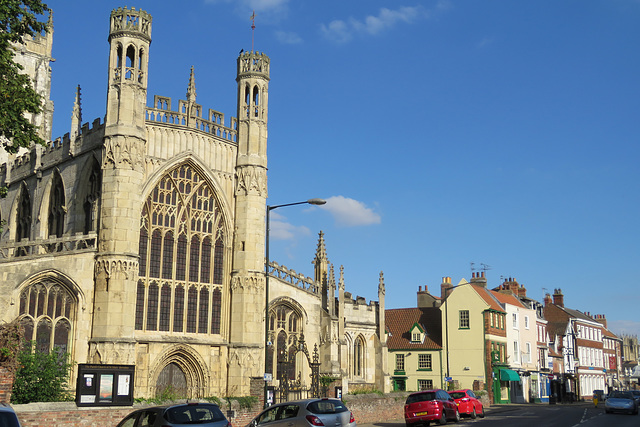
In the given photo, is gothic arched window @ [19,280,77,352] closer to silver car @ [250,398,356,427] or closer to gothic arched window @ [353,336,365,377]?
silver car @ [250,398,356,427]

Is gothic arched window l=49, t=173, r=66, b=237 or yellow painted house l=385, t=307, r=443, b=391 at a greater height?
gothic arched window l=49, t=173, r=66, b=237

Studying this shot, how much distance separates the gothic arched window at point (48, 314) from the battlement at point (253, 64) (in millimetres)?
14439

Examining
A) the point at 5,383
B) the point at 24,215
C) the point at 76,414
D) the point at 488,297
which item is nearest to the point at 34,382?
the point at 76,414

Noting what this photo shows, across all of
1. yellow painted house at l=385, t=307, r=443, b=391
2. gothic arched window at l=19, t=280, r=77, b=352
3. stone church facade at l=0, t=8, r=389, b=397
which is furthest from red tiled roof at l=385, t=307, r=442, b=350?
gothic arched window at l=19, t=280, r=77, b=352

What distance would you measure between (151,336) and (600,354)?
7815 centimetres

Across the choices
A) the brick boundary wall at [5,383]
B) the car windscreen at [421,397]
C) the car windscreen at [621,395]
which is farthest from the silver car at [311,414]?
the car windscreen at [621,395]

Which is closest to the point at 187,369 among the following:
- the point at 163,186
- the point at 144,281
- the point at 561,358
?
the point at 144,281

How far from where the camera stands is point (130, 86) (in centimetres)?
3150

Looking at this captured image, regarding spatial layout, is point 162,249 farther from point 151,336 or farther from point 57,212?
point 57,212

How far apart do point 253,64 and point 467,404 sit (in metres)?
20.1

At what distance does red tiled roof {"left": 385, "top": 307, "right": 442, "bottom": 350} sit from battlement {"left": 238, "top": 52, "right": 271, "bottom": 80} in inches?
1233

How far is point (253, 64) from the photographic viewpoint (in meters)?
36.7

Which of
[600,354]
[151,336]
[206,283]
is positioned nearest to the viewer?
[151,336]

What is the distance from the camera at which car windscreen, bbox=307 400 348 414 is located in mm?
18578
